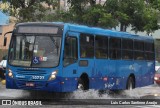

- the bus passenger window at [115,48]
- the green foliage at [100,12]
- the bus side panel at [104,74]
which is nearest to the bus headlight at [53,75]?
the bus side panel at [104,74]

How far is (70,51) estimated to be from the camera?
53.6ft

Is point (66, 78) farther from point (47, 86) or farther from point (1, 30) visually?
point (1, 30)

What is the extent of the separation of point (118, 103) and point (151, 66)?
34.7 feet

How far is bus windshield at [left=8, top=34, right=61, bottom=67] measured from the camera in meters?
15.8

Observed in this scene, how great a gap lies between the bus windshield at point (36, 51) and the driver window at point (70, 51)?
0.35m

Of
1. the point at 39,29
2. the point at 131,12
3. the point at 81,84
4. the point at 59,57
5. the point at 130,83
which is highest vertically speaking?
the point at 131,12

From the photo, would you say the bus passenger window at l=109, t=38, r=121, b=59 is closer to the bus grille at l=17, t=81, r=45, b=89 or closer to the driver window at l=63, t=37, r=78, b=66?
the driver window at l=63, t=37, r=78, b=66

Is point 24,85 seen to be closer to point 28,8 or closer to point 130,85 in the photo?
point 130,85

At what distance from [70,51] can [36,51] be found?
4.15ft

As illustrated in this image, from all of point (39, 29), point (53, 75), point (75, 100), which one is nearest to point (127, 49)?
point (75, 100)

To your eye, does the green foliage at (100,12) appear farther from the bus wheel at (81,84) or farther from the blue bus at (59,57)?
the bus wheel at (81,84)

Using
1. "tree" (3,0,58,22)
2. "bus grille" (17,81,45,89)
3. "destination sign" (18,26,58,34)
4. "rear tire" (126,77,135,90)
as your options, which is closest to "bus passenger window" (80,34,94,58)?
"destination sign" (18,26,58,34)

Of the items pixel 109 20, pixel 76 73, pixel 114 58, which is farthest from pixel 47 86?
pixel 109 20

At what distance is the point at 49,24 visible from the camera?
16.4m
